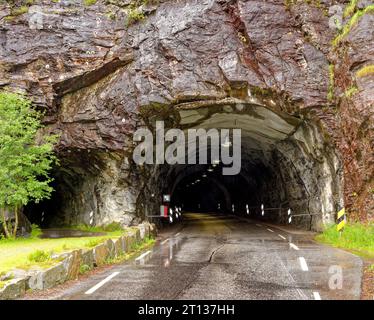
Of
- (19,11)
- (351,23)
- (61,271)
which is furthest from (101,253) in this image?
(19,11)

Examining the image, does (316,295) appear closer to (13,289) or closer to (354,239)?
(13,289)

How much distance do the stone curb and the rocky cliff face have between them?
33.1 feet

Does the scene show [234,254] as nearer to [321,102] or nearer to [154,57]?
[321,102]

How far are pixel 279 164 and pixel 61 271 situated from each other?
22.2 m

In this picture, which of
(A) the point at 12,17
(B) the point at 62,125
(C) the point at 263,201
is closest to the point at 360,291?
(B) the point at 62,125

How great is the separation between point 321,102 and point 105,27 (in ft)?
40.4

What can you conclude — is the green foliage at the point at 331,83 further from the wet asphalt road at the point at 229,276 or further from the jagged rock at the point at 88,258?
the jagged rock at the point at 88,258

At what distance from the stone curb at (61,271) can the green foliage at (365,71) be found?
13.0 meters

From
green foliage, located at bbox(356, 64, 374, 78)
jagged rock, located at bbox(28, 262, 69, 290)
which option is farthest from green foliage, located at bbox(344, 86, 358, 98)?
jagged rock, located at bbox(28, 262, 69, 290)

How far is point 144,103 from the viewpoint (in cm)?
2125

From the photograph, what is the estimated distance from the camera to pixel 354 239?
1582 cm

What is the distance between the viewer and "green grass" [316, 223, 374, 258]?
13.8 meters

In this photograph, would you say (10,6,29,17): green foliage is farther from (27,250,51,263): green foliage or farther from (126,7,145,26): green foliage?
(27,250,51,263): green foliage

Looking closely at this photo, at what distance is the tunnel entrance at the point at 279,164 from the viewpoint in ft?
69.9
